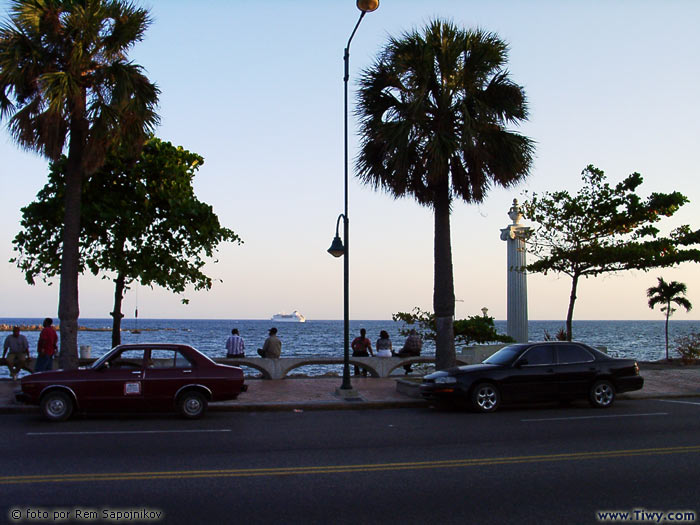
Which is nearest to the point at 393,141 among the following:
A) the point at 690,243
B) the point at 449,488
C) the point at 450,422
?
the point at 450,422

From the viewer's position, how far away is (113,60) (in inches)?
618

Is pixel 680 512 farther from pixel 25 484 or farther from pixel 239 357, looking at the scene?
pixel 239 357

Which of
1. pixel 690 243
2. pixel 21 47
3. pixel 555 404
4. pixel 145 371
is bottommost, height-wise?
pixel 555 404

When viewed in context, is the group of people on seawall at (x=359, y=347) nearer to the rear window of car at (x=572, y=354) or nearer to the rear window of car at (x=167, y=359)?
the rear window of car at (x=167, y=359)

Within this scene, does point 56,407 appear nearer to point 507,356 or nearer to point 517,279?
point 507,356

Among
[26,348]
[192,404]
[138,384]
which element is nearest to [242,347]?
[26,348]

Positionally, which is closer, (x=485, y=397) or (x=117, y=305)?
(x=485, y=397)

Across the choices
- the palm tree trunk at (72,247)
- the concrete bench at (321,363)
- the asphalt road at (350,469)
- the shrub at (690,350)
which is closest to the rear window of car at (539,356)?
the asphalt road at (350,469)

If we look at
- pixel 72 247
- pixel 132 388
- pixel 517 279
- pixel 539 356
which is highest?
pixel 72 247

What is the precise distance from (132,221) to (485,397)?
1279 centimetres

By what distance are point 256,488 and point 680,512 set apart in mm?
4211

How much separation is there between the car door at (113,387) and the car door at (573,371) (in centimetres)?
892

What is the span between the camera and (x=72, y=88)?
1454 cm

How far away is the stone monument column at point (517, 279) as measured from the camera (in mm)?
24073
